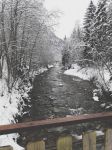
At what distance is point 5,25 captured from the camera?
21.0 metres

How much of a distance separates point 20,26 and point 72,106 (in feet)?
25.3

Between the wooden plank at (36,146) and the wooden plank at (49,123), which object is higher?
the wooden plank at (49,123)

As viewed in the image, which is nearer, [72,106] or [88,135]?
[88,135]

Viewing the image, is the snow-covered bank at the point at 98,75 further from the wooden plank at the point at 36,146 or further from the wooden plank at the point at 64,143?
the wooden plank at the point at 36,146

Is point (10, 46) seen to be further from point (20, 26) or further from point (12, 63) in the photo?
point (20, 26)

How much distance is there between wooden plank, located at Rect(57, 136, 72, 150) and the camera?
2.16 m

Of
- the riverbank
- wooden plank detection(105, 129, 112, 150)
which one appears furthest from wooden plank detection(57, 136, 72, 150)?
the riverbank

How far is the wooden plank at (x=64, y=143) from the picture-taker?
2.16 m

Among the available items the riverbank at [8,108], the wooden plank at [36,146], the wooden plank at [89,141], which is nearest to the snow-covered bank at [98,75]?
the riverbank at [8,108]

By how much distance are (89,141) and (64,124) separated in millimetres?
266

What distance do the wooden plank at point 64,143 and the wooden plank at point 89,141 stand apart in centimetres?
13

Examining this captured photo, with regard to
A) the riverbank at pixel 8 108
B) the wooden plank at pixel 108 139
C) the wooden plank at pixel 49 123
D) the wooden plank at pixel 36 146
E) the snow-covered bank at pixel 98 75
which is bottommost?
the snow-covered bank at pixel 98 75

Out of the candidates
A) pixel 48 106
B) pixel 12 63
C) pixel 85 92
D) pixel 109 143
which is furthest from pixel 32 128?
pixel 85 92

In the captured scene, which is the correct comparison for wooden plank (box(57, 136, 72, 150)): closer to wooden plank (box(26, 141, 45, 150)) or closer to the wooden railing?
the wooden railing
